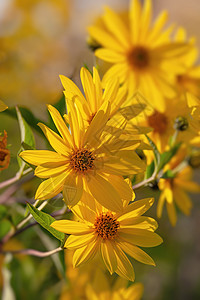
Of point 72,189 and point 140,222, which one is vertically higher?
point 72,189

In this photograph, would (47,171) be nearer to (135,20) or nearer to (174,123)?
(174,123)

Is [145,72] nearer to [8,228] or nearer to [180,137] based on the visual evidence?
[180,137]

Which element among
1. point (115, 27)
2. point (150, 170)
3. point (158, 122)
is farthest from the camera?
point (115, 27)

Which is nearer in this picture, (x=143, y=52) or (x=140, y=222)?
(x=140, y=222)

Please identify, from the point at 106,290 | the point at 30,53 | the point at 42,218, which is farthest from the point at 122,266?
the point at 30,53

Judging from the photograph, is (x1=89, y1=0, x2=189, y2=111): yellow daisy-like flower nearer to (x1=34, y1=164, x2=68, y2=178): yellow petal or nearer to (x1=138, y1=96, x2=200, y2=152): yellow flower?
(x1=138, y1=96, x2=200, y2=152): yellow flower

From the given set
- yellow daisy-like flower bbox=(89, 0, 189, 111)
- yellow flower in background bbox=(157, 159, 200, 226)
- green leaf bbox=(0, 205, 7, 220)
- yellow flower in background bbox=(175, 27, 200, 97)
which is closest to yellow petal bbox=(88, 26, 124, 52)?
yellow daisy-like flower bbox=(89, 0, 189, 111)

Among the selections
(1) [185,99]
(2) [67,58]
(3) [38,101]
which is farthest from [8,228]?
(2) [67,58]
